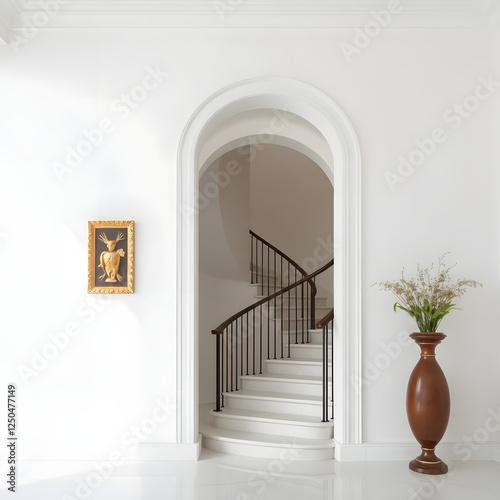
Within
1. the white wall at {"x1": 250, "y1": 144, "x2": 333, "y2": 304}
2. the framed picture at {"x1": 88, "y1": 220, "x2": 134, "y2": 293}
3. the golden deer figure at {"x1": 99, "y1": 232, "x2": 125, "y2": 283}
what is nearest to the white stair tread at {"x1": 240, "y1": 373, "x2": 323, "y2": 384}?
the framed picture at {"x1": 88, "y1": 220, "x2": 134, "y2": 293}

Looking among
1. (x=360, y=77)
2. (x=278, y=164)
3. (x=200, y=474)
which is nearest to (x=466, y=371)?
(x=200, y=474)

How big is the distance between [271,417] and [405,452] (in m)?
1.36

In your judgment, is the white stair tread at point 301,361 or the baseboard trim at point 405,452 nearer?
the baseboard trim at point 405,452

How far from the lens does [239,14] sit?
5027 millimetres

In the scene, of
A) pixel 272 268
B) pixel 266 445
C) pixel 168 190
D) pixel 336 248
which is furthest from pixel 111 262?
pixel 272 268

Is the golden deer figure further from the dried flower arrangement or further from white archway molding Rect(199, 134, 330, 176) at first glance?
the dried flower arrangement

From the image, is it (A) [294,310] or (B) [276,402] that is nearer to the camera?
(B) [276,402]

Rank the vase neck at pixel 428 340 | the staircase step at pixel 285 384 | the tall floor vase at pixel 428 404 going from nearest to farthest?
1. the tall floor vase at pixel 428 404
2. the vase neck at pixel 428 340
3. the staircase step at pixel 285 384

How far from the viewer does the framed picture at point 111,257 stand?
4926 millimetres

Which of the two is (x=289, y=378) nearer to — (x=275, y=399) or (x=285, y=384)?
(x=285, y=384)

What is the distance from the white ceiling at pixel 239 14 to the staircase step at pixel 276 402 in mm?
3704

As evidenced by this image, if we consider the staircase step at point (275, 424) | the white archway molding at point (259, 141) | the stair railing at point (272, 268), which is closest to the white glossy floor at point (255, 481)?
the staircase step at point (275, 424)

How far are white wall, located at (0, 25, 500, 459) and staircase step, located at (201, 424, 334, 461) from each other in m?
0.50

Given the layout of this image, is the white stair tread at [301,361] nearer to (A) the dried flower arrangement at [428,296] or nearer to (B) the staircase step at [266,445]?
(B) the staircase step at [266,445]
